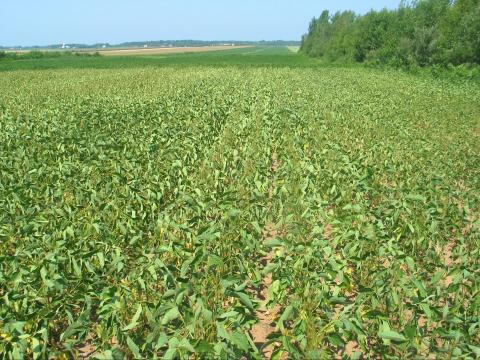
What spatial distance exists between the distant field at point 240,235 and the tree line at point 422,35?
733 inches

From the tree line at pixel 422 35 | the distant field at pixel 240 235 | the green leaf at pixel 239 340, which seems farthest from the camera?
the tree line at pixel 422 35

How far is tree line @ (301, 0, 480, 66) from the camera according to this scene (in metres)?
29.0

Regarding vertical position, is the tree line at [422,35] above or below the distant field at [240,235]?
above

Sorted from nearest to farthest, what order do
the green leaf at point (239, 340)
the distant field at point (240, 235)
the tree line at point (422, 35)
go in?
the green leaf at point (239, 340) → the distant field at point (240, 235) → the tree line at point (422, 35)

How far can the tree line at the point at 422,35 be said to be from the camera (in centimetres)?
2900

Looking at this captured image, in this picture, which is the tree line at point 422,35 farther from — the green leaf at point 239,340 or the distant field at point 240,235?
the green leaf at point 239,340

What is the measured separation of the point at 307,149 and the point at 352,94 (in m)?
9.18

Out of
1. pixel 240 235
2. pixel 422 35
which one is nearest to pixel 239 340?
pixel 240 235

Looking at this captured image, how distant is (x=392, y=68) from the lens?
3531 centimetres

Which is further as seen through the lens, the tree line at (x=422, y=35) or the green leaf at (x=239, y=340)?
the tree line at (x=422, y=35)

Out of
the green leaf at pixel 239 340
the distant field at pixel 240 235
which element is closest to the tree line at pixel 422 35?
the distant field at pixel 240 235

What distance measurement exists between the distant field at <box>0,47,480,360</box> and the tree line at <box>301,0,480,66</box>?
1861 centimetres

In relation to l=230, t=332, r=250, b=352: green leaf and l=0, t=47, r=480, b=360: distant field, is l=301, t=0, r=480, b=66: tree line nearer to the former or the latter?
l=0, t=47, r=480, b=360: distant field

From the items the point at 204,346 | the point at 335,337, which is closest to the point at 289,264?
the point at 335,337
